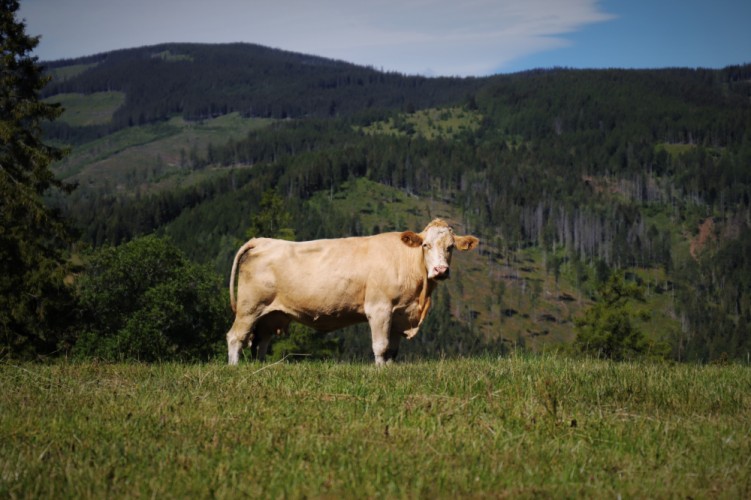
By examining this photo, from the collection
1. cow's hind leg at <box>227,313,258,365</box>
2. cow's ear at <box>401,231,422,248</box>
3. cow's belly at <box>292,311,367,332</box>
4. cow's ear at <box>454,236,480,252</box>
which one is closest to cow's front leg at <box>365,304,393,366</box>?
cow's belly at <box>292,311,367,332</box>

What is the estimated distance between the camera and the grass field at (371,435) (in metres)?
5.34

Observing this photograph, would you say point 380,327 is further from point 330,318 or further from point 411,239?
point 411,239

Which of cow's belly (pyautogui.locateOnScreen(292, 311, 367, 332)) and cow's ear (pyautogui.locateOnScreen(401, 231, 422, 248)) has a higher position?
cow's ear (pyautogui.locateOnScreen(401, 231, 422, 248))

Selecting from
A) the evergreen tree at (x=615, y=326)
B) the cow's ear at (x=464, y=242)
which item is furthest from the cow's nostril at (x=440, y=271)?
the evergreen tree at (x=615, y=326)

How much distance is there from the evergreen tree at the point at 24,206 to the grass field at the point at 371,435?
26106mm

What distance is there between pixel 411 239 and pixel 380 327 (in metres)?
2.03

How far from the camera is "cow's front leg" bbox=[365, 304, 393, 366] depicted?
13812mm

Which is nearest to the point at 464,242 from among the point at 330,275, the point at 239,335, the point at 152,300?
the point at 330,275

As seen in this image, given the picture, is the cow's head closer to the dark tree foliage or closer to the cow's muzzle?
the cow's muzzle

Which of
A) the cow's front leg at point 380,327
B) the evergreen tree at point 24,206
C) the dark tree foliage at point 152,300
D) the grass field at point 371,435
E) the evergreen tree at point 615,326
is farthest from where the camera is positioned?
the evergreen tree at point 615,326

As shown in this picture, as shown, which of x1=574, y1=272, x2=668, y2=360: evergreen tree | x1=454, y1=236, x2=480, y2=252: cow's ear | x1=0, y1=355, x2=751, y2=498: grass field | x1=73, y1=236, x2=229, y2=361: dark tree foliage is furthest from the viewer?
x1=574, y1=272, x2=668, y2=360: evergreen tree

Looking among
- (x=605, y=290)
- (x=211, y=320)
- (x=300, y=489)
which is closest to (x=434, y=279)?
(x=300, y=489)

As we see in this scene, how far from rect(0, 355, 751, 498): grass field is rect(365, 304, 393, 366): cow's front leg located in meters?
4.16

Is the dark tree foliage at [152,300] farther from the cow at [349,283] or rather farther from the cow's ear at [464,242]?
the cow's ear at [464,242]
